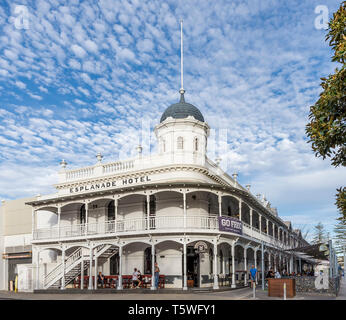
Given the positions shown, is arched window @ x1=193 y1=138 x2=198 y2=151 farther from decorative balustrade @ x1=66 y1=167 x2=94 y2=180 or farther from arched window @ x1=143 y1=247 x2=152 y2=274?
decorative balustrade @ x1=66 y1=167 x2=94 y2=180

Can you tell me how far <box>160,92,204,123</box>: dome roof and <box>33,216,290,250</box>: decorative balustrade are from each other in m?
7.39

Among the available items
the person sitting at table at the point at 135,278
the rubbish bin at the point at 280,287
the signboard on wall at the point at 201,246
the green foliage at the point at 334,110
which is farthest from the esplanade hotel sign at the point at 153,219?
the green foliage at the point at 334,110

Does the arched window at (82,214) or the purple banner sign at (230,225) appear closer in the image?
the purple banner sign at (230,225)

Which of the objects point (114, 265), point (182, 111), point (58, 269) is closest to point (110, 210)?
Answer: point (114, 265)

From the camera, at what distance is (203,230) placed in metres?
24.6

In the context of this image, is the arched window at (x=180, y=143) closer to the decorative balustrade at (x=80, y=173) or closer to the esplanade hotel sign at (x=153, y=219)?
the esplanade hotel sign at (x=153, y=219)

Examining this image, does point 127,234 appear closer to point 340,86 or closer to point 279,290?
point 279,290

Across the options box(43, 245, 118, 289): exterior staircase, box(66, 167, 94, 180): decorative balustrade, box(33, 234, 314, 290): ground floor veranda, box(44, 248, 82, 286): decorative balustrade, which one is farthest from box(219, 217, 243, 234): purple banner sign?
box(66, 167, 94, 180): decorative balustrade

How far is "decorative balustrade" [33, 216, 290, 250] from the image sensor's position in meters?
24.9

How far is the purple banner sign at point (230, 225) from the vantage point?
25.0m

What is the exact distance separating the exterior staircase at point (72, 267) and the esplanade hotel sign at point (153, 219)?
65 mm

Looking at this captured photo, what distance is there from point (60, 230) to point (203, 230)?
419 inches
